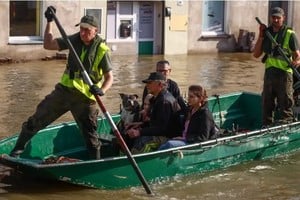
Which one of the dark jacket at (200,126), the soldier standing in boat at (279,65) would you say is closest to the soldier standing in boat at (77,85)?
the dark jacket at (200,126)

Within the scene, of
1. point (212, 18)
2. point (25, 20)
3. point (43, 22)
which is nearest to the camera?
point (43, 22)

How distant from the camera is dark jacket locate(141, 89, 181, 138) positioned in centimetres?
938

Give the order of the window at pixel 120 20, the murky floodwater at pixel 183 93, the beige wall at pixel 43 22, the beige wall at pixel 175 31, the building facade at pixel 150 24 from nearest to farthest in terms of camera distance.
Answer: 1. the murky floodwater at pixel 183 93
2. the beige wall at pixel 43 22
3. the building facade at pixel 150 24
4. the window at pixel 120 20
5. the beige wall at pixel 175 31

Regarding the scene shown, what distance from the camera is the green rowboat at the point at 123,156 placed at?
844 centimetres

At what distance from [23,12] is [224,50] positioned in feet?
24.7

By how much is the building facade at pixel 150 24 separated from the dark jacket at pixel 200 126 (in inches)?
490

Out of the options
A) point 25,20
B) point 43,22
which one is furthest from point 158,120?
point 25,20

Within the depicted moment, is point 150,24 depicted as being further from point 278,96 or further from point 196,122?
point 196,122

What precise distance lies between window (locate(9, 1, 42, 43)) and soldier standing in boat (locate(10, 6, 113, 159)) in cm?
1282

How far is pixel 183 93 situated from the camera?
16.2 metres

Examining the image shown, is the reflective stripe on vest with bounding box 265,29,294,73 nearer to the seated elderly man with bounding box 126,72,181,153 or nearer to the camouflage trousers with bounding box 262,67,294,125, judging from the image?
the camouflage trousers with bounding box 262,67,294,125

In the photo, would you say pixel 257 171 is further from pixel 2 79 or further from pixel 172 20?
pixel 172 20

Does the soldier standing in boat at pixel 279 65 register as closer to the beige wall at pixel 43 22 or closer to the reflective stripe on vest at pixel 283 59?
the reflective stripe on vest at pixel 283 59

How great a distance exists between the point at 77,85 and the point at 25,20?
44.1 ft
